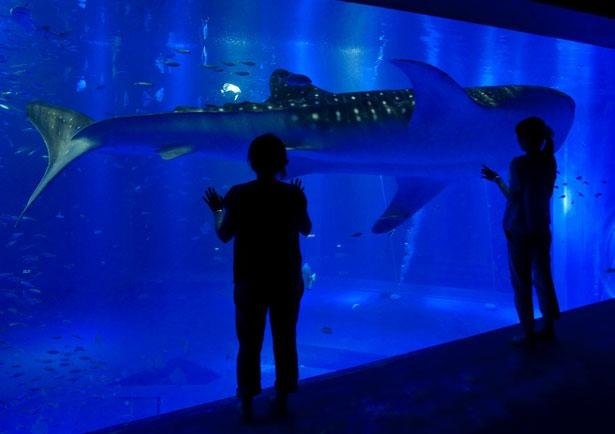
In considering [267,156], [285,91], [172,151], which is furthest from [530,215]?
[172,151]

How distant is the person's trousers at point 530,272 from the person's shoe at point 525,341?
0.14ft

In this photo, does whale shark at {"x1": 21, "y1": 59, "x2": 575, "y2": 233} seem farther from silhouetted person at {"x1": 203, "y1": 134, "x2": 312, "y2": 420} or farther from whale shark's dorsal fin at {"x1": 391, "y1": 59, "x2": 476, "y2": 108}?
silhouetted person at {"x1": 203, "y1": 134, "x2": 312, "y2": 420}

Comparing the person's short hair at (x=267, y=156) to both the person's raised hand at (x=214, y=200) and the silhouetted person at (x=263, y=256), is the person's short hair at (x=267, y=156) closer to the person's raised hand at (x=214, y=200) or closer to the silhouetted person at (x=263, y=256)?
the silhouetted person at (x=263, y=256)

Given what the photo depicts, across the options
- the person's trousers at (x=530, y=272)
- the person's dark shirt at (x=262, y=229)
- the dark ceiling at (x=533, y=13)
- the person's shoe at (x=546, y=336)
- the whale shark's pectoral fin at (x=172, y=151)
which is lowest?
the person's shoe at (x=546, y=336)

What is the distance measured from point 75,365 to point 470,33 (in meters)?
16.7

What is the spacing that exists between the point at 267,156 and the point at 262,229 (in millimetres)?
330

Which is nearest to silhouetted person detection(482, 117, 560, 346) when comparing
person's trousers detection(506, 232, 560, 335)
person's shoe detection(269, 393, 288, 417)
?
person's trousers detection(506, 232, 560, 335)

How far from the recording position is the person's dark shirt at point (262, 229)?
2.27m

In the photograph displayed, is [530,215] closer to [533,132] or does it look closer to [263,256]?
[533,132]

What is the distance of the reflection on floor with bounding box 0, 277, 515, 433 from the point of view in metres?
10.9

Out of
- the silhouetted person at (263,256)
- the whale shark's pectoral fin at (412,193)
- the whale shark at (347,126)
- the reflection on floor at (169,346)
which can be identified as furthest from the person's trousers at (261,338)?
the reflection on floor at (169,346)

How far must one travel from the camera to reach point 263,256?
227 cm

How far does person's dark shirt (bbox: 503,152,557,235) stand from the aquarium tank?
140cm

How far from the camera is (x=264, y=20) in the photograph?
19.6 metres
